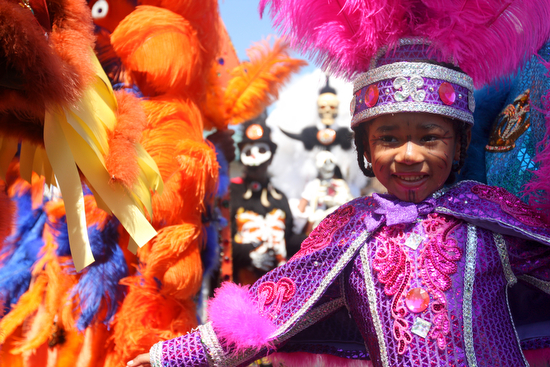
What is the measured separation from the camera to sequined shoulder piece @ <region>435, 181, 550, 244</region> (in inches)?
48.7

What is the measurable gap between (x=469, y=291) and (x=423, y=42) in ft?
2.15

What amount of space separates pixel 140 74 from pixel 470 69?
4.54 ft

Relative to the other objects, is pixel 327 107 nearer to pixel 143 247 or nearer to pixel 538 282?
pixel 143 247

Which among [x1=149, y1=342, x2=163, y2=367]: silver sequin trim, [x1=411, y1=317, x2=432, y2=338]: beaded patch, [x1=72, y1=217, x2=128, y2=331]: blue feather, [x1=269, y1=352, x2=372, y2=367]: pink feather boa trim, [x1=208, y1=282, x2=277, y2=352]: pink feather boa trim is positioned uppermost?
[x1=72, y1=217, x2=128, y2=331]: blue feather

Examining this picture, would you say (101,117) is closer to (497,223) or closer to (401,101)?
(401,101)

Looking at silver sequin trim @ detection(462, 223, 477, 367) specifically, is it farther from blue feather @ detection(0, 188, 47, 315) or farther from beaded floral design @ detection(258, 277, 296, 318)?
blue feather @ detection(0, 188, 47, 315)

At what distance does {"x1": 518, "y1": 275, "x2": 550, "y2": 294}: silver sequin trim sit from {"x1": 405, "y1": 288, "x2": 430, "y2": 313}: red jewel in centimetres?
30

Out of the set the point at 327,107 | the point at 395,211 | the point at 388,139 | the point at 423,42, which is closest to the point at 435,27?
the point at 423,42

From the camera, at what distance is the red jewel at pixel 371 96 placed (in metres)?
1.32

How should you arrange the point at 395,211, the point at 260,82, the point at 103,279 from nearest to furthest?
the point at 395,211 < the point at 103,279 < the point at 260,82

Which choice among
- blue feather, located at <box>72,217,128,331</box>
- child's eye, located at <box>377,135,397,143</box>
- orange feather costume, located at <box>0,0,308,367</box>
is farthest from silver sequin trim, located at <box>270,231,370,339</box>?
blue feather, located at <box>72,217,128,331</box>

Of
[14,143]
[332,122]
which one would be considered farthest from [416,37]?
[332,122]

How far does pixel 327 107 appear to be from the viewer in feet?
12.4

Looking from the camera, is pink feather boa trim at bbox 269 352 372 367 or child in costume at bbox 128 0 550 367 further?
pink feather boa trim at bbox 269 352 372 367
